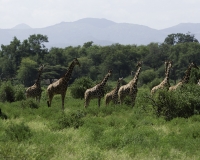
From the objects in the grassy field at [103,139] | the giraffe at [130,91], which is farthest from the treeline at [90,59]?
the grassy field at [103,139]

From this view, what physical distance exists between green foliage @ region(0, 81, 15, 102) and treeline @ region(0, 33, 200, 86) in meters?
43.9

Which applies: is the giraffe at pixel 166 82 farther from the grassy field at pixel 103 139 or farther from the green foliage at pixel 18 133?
the green foliage at pixel 18 133

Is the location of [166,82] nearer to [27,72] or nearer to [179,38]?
[27,72]

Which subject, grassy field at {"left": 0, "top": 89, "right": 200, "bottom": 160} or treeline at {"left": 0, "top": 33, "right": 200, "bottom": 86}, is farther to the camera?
treeline at {"left": 0, "top": 33, "right": 200, "bottom": 86}

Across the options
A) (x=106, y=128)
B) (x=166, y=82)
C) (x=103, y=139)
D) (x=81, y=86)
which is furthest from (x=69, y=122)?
(x=81, y=86)

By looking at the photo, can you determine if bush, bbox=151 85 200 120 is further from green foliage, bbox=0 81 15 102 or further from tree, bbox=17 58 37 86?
tree, bbox=17 58 37 86

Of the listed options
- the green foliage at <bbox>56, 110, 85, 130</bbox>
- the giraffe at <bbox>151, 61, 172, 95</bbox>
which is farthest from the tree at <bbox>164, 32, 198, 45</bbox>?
the green foliage at <bbox>56, 110, 85, 130</bbox>

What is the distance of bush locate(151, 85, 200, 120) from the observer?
43.0 ft

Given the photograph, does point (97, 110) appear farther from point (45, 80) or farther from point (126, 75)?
point (126, 75)

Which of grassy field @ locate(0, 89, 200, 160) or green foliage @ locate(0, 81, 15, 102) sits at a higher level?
grassy field @ locate(0, 89, 200, 160)

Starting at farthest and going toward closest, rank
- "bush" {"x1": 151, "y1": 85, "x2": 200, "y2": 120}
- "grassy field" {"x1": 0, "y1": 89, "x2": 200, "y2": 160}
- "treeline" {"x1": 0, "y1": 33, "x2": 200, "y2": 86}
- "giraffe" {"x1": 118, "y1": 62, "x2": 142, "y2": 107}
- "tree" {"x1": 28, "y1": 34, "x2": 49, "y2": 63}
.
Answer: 1. "tree" {"x1": 28, "y1": 34, "x2": 49, "y2": 63}
2. "treeline" {"x1": 0, "y1": 33, "x2": 200, "y2": 86}
3. "giraffe" {"x1": 118, "y1": 62, "x2": 142, "y2": 107}
4. "bush" {"x1": 151, "y1": 85, "x2": 200, "y2": 120}
5. "grassy field" {"x1": 0, "y1": 89, "x2": 200, "y2": 160}

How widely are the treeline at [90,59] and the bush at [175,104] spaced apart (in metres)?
56.8

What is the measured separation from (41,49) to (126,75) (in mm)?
24002

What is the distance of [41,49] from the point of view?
86.1m
